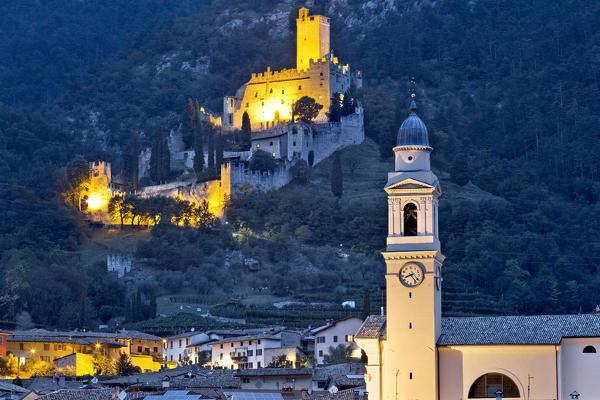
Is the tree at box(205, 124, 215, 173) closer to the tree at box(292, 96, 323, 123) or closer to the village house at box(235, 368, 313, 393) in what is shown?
the tree at box(292, 96, 323, 123)

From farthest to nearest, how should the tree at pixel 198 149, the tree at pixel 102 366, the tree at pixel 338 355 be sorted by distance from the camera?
the tree at pixel 198 149 < the tree at pixel 102 366 < the tree at pixel 338 355

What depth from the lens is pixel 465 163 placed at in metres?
151

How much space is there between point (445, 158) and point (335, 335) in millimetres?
61774

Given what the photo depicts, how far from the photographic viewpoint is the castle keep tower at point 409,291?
190ft

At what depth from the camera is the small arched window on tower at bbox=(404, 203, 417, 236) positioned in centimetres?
6000

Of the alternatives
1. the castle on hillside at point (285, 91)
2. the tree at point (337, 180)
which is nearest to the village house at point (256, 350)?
the tree at point (337, 180)

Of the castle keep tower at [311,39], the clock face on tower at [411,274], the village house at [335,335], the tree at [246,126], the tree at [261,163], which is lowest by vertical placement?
the village house at [335,335]

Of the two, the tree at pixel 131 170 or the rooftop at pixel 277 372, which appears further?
the tree at pixel 131 170

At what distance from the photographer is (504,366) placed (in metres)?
57.4

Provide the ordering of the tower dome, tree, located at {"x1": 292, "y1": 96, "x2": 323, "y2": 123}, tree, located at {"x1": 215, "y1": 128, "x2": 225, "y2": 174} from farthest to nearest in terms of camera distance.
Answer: tree, located at {"x1": 292, "y1": 96, "x2": 323, "y2": 123}
tree, located at {"x1": 215, "y1": 128, "x2": 225, "y2": 174}
the tower dome

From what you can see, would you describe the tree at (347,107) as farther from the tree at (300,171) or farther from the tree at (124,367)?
the tree at (124,367)

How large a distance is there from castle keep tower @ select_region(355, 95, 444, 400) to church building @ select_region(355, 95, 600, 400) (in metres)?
0.03

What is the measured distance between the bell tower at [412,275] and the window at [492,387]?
1.41m

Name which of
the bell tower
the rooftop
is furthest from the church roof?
the rooftop
